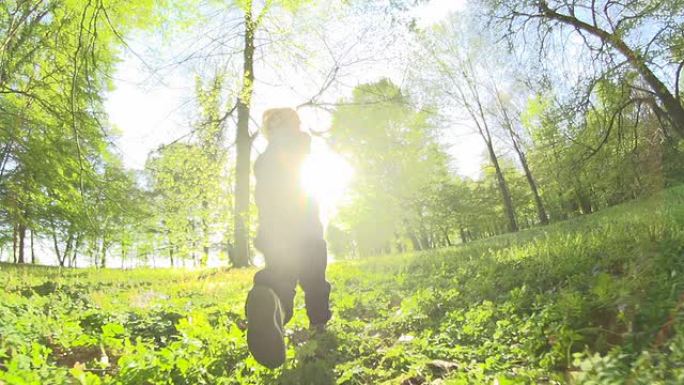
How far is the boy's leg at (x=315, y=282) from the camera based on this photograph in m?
3.78

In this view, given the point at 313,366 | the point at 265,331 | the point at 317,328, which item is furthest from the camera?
the point at 317,328

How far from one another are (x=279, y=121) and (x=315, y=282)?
4.99 ft

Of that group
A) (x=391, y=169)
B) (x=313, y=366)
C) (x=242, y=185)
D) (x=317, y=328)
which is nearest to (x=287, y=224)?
(x=317, y=328)

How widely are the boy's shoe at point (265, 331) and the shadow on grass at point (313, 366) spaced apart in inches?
5.7

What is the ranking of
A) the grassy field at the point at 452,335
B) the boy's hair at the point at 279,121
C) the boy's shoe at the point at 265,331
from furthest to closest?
the boy's hair at the point at 279,121
the boy's shoe at the point at 265,331
the grassy field at the point at 452,335

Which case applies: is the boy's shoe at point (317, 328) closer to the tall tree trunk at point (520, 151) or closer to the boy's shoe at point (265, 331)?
the boy's shoe at point (265, 331)

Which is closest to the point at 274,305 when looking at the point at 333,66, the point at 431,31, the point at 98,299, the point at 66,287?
the point at 98,299

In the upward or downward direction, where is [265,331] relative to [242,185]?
downward

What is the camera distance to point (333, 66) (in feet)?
41.2

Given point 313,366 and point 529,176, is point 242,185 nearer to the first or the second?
point 313,366

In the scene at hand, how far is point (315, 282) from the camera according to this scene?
12.6 ft

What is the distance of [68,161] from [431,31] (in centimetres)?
1654

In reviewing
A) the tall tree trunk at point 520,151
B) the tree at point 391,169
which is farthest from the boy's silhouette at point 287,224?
the tall tree trunk at point 520,151

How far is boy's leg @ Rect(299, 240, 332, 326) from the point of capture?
378 centimetres
